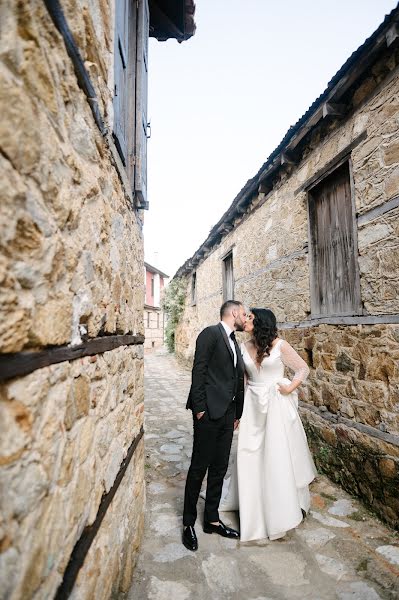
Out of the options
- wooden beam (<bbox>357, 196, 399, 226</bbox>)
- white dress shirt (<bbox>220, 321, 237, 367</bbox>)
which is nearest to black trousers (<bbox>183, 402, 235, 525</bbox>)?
white dress shirt (<bbox>220, 321, 237, 367</bbox>)

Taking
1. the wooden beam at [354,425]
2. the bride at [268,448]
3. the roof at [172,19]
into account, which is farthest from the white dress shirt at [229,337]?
the roof at [172,19]

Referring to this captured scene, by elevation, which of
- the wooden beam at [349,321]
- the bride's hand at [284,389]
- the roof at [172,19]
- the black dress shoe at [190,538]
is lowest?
the black dress shoe at [190,538]

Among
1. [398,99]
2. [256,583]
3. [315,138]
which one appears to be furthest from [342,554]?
[315,138]

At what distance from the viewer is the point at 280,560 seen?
231cm

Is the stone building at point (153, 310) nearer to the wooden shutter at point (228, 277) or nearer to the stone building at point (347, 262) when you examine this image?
the wooden shutter at point (228, 277)

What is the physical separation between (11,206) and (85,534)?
1.20m

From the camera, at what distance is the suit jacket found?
2.52 metres

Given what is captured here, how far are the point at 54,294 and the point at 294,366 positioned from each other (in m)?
2.43

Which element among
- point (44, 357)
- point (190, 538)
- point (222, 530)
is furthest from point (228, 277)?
point (44, 357)

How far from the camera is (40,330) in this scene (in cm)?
87

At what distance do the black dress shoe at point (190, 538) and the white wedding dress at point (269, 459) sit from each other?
377 millimetres

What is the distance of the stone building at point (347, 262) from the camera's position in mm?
2896

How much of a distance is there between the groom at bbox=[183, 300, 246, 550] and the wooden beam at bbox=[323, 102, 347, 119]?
262cm

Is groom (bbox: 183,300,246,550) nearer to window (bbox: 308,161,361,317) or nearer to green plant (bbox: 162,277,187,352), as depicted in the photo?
window (bbox: 308,161,361,317)
